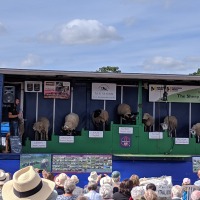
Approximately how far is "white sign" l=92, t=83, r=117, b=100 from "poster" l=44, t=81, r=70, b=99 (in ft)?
2.51

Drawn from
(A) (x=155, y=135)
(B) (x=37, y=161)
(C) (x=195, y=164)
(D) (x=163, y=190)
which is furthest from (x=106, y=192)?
(A) (x=155, y=135)

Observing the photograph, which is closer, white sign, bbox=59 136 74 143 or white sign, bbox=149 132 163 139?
white sign, bbox=59 136 74 143

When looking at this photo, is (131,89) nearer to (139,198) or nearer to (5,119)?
(5,119)

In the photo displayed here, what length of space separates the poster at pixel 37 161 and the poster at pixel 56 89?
207 cm

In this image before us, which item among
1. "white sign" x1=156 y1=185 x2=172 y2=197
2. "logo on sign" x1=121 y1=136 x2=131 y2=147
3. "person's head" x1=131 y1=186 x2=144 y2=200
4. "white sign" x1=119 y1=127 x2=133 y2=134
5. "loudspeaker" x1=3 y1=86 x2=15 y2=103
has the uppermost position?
"loudspeaker" x1=3 y1=86 x2=15 y2=103

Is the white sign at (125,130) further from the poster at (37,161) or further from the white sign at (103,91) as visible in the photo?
the poster at (37,161)

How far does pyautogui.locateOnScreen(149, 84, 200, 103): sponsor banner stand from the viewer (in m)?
16.9

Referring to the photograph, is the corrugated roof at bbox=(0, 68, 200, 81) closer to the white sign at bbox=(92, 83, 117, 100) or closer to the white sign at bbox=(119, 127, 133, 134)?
the white sign at bbox=(92, 83, 117, 100)

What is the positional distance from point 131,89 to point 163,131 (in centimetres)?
151

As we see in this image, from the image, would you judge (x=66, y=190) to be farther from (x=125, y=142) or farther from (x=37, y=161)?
(x=125, y=142)

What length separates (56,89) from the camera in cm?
1628

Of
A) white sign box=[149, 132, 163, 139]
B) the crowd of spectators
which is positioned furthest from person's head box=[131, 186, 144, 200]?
white sign box=[149, 132, 163, 139]

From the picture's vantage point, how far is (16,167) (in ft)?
47.9

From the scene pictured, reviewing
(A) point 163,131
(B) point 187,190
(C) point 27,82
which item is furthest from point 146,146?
(B) point 187,190
